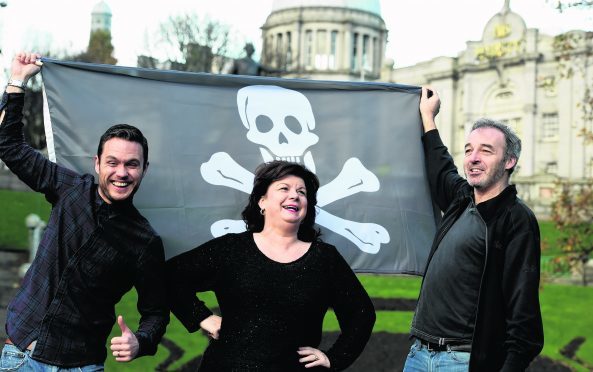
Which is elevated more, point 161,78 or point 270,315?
point 161,78

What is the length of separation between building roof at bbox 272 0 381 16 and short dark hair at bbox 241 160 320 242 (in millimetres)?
81948

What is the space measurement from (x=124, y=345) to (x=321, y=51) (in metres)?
81.0

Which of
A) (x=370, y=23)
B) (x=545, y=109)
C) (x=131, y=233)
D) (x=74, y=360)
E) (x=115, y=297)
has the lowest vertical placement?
(x=74, y=360)

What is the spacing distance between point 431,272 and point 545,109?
5003cm

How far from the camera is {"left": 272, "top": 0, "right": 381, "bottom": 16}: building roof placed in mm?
84188

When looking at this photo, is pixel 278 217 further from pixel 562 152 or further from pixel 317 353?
pixel 562 152

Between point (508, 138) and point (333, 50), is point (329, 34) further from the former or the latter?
point (508, 138)

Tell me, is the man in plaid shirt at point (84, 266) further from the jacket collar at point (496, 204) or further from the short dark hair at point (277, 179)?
the jacket collar at point (496, 204)

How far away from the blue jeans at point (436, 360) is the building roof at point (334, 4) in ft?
268

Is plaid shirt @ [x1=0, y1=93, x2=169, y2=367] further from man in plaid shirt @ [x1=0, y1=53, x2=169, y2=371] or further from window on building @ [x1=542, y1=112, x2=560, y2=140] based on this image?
window on building @ [x1=542, y1=112, x2=560, y2=140]

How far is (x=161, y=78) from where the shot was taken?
Answer: 16.4 feet

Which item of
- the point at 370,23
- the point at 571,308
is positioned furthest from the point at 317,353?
the point at 370,23

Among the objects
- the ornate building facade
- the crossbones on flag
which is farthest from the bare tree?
the crossbones on flag

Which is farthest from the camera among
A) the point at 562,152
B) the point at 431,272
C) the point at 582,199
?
the point at 562,152
